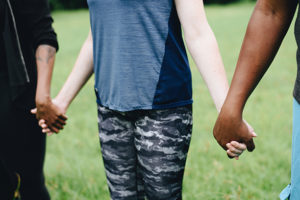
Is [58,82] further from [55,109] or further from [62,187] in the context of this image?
[55,109]

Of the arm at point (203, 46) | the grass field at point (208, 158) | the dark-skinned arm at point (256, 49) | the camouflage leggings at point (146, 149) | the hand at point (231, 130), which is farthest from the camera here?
the grass field at point (208, 158)

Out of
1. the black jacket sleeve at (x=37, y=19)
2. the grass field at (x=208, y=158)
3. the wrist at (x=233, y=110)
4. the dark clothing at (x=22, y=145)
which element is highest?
the black jacket sleeve at (x=37, y=19)

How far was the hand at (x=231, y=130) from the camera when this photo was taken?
1.45m

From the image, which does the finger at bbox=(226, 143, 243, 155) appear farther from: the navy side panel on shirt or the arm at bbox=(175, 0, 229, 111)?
the navy side panel on shirt

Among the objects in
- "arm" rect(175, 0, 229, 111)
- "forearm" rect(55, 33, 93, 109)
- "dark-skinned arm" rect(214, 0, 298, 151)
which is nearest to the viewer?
"dark-skinned arm" rect(214, 0, 298, 151)

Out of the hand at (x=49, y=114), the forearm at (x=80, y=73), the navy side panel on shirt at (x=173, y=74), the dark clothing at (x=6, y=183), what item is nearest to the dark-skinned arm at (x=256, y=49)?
the navy side panel on shirt at (x=173, y=74)

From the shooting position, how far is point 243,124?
1.49m

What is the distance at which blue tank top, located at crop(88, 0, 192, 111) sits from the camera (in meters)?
1.73

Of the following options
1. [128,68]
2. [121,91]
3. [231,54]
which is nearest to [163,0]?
[128,68]

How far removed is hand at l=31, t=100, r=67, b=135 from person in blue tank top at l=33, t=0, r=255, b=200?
392 millimetres

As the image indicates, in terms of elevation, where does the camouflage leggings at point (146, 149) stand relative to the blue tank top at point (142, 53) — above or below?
below

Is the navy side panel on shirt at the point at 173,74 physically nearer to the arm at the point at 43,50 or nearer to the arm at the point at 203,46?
the arm at the point at 203,46

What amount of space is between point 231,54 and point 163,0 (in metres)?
8.53

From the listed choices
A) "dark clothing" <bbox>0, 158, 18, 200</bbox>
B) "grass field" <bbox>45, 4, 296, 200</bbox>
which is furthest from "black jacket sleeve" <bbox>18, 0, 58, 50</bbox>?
"grass field" <bbox>45, 4, 296, 200</bbox>
